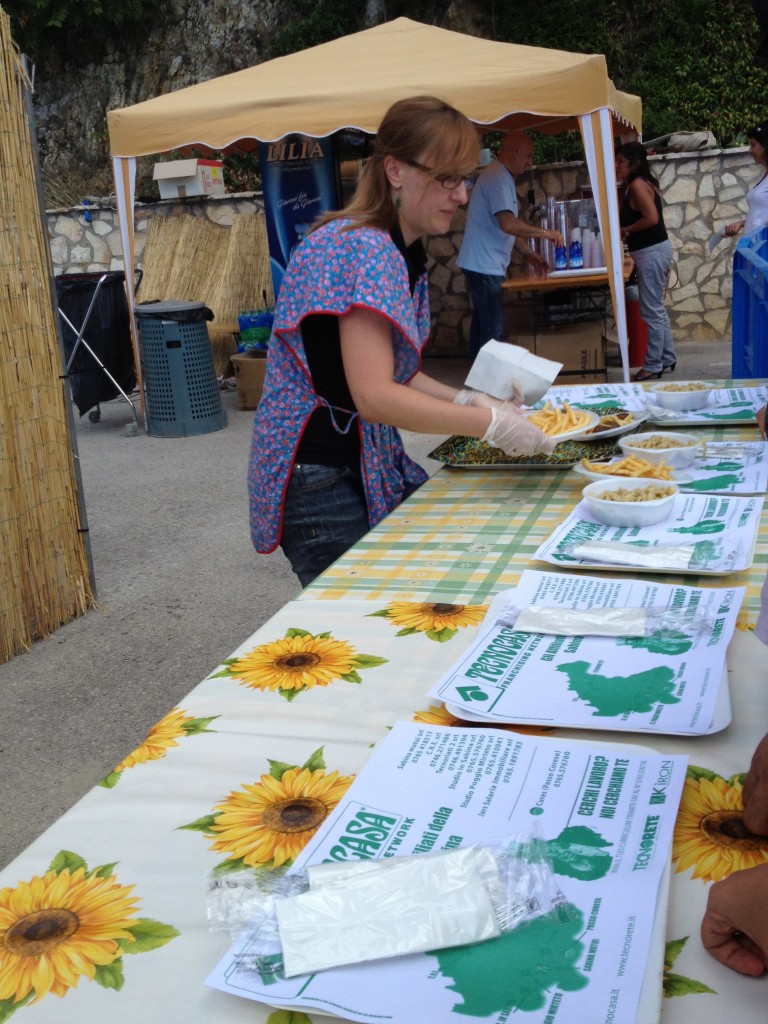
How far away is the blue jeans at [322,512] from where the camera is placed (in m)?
2.10

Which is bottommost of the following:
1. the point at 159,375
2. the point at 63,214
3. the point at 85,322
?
the point at 159,375

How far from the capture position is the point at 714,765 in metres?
0.98

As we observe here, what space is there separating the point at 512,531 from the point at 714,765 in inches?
32.5

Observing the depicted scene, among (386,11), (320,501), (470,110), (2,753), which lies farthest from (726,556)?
(386,11)

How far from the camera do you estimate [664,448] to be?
2004 mm

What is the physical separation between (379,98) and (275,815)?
6.24 m

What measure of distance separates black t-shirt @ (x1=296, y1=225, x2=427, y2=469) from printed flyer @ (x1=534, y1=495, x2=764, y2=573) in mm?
554

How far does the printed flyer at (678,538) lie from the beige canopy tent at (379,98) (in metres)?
4.76

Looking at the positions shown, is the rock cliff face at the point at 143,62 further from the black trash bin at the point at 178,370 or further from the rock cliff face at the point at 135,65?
the black trash bin at the point at 178,370

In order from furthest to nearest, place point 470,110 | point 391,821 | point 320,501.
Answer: point 470,110 < point 320,501 < point 391,821

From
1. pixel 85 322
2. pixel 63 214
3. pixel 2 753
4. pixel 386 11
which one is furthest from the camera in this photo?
pixel 386 11

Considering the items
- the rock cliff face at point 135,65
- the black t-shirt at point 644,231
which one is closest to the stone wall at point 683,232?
the black t-shirt at point 644,231

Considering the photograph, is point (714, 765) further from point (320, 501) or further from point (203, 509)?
point (203, 509)

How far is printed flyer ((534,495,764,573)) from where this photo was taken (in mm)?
1491
